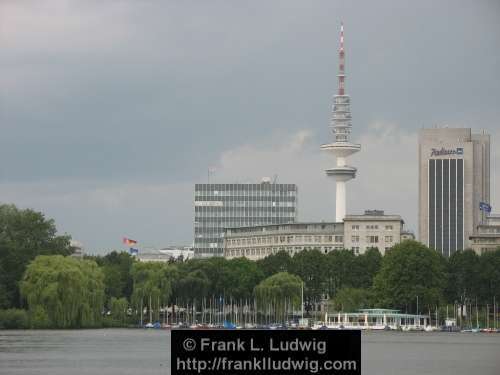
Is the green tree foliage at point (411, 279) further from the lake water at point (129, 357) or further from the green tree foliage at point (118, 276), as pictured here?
the lake water at point (129, 357)

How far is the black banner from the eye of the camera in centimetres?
1268

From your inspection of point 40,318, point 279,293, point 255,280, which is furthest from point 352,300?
point 40,318

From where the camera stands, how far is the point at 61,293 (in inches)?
4021

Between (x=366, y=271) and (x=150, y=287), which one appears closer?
(x=150, y=287)

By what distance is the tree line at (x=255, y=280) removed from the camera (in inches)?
4887

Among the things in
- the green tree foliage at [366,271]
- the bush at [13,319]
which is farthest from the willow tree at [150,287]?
the bush at [13,319]

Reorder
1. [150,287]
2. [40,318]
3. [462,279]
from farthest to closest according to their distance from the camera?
[462,279] < [150,287] < [40,318]

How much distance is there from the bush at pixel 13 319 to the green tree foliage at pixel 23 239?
893cm

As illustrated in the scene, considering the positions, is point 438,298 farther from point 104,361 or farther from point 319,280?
point 104,361

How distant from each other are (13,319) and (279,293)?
161 ft

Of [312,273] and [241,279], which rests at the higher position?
[312,273]

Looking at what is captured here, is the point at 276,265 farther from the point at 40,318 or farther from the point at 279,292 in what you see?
the point at 40,318

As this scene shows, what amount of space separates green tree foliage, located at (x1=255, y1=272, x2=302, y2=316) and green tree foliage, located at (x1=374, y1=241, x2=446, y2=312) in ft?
32.4

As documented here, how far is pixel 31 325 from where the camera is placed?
341 feet
